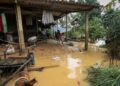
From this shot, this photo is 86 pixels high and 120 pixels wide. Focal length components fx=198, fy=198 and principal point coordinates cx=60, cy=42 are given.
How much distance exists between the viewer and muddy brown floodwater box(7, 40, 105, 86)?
6.89 meters

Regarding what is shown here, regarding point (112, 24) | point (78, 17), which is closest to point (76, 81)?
point (112, 24)

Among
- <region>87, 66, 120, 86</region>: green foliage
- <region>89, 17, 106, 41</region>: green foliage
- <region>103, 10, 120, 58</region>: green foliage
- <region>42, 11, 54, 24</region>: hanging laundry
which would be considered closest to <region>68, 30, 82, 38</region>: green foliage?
<region>89, 17, 106, 41</region>: green foliage

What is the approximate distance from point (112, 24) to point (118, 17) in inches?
19.6

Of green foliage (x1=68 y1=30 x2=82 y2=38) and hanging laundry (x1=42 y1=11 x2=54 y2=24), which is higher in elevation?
hanging laundry (x1=42 y1=11 x2=54 y2=24)

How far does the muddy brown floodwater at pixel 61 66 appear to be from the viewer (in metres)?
6.89

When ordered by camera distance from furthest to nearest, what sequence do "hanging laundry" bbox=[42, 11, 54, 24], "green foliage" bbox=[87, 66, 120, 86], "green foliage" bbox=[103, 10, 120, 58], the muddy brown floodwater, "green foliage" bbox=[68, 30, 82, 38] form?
"green foliage" bbox=[68, 30, 82, 38] → "hanging laundry" bbox=[42, 11, 54, 24] → "green foliage" bbox=[103, 10, 120, 58] → the muddy brown floodwater → "green foliage" bbox=[87, 66, 120, 86]

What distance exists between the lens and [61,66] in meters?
8.99

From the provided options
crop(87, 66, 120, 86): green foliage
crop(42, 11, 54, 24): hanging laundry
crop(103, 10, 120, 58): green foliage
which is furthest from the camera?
crop(42, 11, 54, 24): hanging laundry

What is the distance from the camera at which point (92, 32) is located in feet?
57.9

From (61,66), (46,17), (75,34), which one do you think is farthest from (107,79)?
(75,34)

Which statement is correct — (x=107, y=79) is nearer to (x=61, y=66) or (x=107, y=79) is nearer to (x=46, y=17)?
(x=61, y=66)

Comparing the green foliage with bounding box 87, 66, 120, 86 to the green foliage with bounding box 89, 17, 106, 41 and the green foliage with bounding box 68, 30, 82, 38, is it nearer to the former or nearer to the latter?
the green foliage with bounding box 89, 17, 106, 41

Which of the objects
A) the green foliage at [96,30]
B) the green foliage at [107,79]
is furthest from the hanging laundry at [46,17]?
the green foliage at [107,79]

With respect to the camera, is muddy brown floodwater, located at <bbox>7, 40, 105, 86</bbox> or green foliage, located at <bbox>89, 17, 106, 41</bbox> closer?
muddy brown floodwater, located at <bbox>7, 40, 105, 86</bbox>
